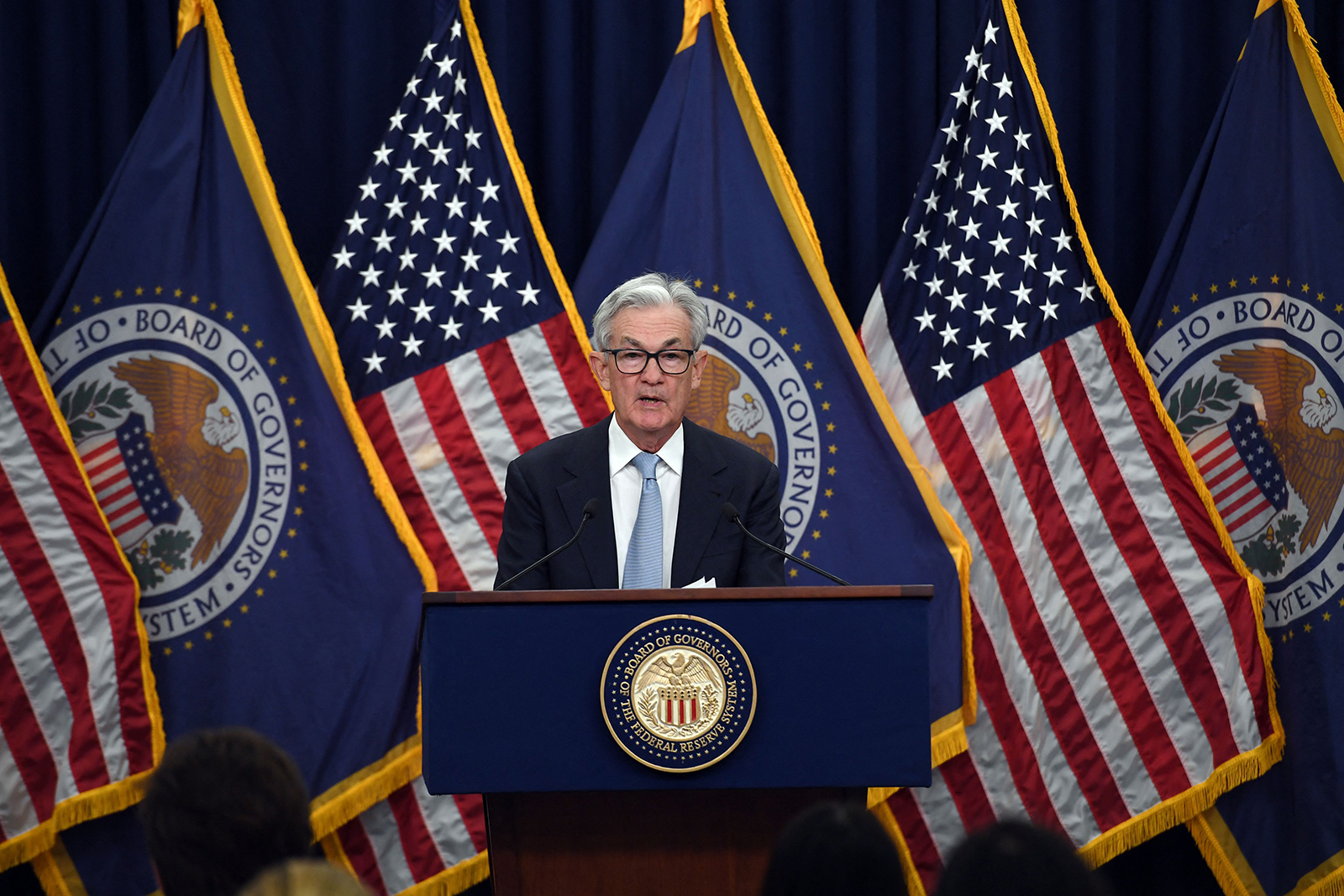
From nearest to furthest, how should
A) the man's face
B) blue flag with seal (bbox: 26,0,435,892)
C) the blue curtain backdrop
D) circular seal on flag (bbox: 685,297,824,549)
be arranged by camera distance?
the man's face < blue flag with seal (bbox: 26,0,435,892) < circular seal on flag (bbox: 685,297,824,549) < the blue curtain backdrop

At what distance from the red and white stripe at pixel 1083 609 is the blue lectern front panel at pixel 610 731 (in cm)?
198

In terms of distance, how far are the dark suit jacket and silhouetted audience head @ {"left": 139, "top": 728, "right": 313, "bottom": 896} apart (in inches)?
39.7

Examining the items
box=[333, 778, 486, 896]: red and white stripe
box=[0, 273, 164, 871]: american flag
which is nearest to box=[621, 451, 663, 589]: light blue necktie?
box=[333, 778, 486, 896]: red and white stripe

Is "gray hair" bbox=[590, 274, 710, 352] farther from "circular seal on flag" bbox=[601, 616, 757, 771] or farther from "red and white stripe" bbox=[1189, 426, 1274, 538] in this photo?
"red and white stripe" bbox=[1189, 426, 1274, 538]

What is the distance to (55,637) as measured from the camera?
3553mm

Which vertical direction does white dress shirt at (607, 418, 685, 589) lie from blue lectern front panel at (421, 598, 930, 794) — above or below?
above

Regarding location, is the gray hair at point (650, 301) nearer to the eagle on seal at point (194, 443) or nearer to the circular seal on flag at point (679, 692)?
the circular seal on flag at point (679, 692)

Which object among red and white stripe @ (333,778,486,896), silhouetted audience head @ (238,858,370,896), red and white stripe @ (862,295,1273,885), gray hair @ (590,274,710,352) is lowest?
red and white stripe @ (333,778,486,896)

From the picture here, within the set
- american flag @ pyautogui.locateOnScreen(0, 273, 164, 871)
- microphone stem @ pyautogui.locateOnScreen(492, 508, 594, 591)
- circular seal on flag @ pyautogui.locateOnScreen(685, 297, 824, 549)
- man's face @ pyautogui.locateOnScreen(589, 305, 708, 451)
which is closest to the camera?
microphone stem @ pyautogui.locateOnScreen(492, 508, 594, 591)

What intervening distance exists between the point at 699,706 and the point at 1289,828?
108 inches

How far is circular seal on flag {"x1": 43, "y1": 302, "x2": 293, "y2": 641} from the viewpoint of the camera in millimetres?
3715

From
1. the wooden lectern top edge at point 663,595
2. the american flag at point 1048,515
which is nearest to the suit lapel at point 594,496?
the wooden lectern top edge at point 663,595

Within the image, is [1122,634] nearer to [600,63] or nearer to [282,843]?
[600,63]

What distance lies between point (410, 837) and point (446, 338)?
4.72 feet
